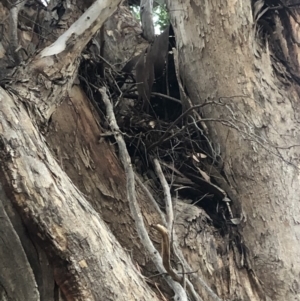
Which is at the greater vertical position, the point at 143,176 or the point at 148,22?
the point at 148,22

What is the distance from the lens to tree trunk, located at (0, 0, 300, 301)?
1.16 meters

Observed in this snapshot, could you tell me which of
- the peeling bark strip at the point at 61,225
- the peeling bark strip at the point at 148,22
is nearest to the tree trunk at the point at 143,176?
the peeling bark strip at the point at 61,225

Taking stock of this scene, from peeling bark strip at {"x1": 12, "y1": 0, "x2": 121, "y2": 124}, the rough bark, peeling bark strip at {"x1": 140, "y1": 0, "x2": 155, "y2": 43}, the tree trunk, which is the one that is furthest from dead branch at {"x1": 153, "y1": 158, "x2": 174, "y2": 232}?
peeling bark strip at {"x1": 140, "y1": 0, "x2": 155, "y2": 43}

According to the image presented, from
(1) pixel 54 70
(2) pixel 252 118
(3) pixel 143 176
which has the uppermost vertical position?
(1) pixel 54 70

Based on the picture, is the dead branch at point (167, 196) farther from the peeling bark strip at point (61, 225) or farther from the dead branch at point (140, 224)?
the peeling bark strip at point (61, 225)

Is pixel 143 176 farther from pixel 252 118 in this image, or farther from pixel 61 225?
pixel 61 225

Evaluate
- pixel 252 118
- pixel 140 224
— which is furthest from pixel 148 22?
pixel 140 224

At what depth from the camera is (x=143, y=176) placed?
6.31 feet

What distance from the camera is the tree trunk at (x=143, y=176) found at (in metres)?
1.16

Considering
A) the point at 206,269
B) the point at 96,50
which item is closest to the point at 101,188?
the point at 206,269

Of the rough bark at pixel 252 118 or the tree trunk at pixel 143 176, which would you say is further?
the rough bark at pixel 252 118

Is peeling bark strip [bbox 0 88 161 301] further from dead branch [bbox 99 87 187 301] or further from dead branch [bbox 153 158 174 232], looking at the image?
dead branch [bbox 153 158 174 232]

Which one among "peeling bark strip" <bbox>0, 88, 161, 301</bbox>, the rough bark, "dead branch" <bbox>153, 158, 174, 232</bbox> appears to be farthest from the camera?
the rough bark

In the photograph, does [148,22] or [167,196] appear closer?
[167,196]
